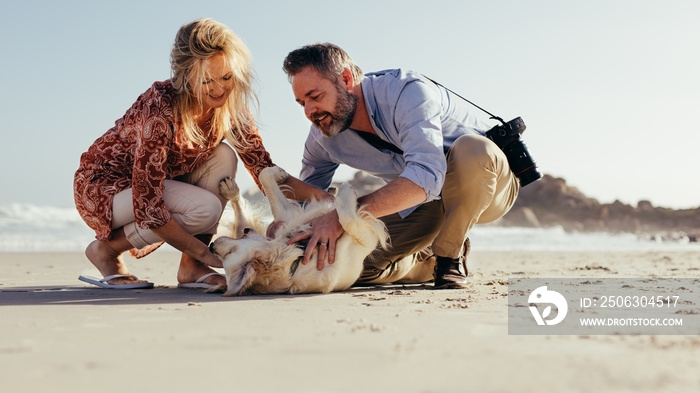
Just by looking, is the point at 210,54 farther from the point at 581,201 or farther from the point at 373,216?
the point at 581,201

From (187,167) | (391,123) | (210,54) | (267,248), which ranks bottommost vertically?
(267,248)

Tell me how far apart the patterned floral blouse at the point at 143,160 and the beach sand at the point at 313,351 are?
939 mm

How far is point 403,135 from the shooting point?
3.31 m

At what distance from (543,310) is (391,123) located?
61.0 inches

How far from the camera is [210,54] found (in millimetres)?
3514

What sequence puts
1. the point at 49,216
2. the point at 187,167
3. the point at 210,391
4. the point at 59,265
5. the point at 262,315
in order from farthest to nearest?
the point at 49,216 < the point at 59,265 < the point at 187,167 < the point at 262,315 < the point at 210,391

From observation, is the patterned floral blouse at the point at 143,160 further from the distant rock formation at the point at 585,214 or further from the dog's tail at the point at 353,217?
the distant rock formation at the point at 585,214

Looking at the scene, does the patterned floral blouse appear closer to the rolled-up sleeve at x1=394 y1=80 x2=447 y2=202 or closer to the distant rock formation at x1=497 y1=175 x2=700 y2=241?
the rolled-up sleeve at x1=394 y1=80 x2=447 y2=202

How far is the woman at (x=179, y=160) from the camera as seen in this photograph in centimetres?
352

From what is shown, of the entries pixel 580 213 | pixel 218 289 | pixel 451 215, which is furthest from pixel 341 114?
pixel 580 213

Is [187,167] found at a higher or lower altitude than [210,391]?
higher

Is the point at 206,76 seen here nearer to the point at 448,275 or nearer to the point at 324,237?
the point at 324,237

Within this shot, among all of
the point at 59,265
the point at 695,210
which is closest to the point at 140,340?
the point at 59,265

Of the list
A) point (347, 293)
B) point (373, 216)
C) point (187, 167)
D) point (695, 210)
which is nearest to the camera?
point (373, 216)
